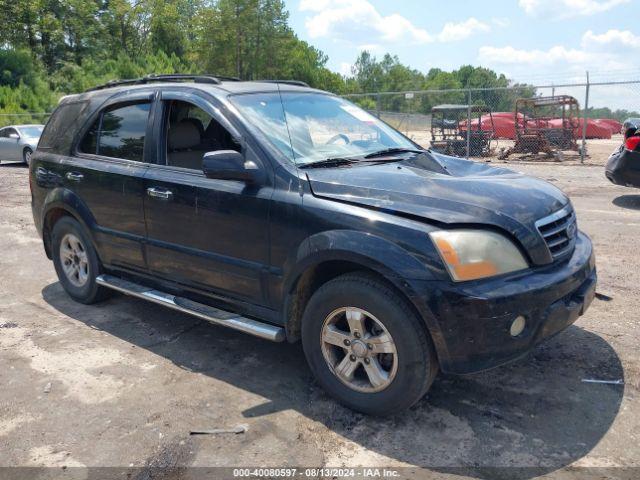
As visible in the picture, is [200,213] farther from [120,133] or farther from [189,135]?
[120,133]

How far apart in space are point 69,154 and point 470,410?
12.6ft

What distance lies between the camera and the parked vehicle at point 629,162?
830 centimetres

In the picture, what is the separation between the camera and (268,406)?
10.8 feet

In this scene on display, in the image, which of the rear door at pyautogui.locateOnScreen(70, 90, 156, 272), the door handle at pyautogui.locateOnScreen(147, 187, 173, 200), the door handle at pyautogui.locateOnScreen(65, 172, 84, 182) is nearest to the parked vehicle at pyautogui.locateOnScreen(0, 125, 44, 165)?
the door handle at pyautogui.locateOnScreen(65, 172, 84, 182)

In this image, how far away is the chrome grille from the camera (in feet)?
10.2

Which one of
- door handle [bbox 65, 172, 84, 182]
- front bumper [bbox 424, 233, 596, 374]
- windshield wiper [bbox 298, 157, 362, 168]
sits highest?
windshield wiper [bbox 298, 157, 362, 168]

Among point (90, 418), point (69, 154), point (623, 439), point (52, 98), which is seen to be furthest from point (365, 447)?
point (52, 98)

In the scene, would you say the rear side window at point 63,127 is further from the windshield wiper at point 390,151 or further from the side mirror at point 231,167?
the windshield wiper at point 390,151

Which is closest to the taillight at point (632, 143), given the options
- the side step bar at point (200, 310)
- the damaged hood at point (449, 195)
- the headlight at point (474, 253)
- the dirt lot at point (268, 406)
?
the dirt lot at point (268, 406)

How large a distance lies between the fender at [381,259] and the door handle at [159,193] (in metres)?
1.24

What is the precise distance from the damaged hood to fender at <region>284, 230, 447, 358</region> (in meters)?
0.21

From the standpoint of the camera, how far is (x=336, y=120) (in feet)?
13.6

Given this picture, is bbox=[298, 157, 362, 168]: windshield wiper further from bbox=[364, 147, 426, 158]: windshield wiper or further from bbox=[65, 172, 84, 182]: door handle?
bbox=[65, 172, 84, 182]: door handle

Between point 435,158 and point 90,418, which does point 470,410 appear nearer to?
point 435,158
